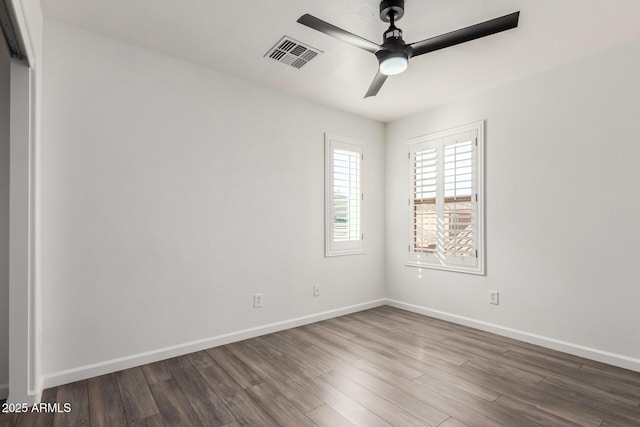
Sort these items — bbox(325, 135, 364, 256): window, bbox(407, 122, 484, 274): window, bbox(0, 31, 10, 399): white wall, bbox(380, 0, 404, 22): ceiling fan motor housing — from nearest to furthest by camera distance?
bbox(380, 0, 404, 22): ceiling fan motor housing
bbox(0, 31, 10, 399): white wall
bbox(407, 122, 484, 274): window
bbox(325, 135, 364, 256): window

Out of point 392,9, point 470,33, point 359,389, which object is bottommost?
point 359,389

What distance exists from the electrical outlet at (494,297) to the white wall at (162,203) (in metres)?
1.85

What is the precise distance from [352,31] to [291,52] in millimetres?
573

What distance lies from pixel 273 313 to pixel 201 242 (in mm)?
1112

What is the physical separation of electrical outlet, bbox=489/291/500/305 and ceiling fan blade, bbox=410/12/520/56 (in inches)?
99.6

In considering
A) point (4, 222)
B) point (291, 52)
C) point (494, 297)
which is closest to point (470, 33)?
point (291, 52)

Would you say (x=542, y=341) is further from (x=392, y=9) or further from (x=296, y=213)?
(x=392, y=9)

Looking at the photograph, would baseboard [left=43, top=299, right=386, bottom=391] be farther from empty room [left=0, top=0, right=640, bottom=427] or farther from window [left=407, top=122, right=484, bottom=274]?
window [left=407, top=122, right=484, bottom=274]

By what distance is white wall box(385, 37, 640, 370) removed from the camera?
262 centimetres

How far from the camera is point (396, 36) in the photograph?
2160mm

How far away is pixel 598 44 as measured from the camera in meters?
2.61

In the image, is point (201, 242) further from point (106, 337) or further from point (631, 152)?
point (631, 152)

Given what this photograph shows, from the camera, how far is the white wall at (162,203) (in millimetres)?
2361

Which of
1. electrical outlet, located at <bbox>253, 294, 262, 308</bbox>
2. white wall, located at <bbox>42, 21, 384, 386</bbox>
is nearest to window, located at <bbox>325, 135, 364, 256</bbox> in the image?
white wall, located at <bbox>42, 21, 384, 386</bbox>
